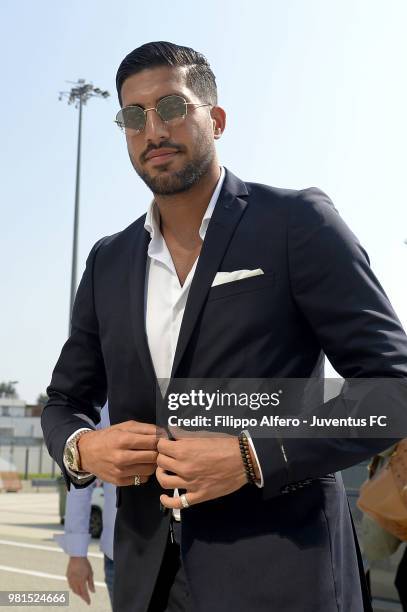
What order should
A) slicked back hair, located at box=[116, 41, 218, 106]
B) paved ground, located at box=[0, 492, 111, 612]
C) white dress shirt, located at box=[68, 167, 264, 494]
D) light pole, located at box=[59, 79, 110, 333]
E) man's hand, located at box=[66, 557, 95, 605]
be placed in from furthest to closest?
1. light pole, located at box=[59, 79, 110, 333]
2. paved ground, located at box=[0, 492, 111, 612]
3. man's hand, located at box=[66, 557, 95, 605]
4. slicked back hair, located at box=[116, 41, 218, 106]
5. white dress shirt, located at box=[68, 167, 264, 494]

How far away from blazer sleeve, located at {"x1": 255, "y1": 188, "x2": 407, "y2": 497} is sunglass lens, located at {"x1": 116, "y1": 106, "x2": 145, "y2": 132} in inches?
17.3

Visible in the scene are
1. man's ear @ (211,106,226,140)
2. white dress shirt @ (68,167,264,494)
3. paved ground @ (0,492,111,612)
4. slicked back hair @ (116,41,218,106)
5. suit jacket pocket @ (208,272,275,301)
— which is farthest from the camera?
paved ground @ (0,492,111,612)

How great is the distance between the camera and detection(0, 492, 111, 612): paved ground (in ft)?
32.5

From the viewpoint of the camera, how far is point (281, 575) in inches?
72.7

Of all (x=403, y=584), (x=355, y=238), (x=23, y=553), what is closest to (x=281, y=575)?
(x=355, y=238)

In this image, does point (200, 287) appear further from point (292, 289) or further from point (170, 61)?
point (170, 61)

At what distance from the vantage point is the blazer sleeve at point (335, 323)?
1812mm

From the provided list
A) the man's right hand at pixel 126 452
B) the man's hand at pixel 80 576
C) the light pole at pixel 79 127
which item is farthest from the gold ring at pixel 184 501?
the light pole at pixel 79 127

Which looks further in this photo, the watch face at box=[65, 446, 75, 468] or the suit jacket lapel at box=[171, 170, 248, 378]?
the watch face at box=[65, 446, 75, 468]

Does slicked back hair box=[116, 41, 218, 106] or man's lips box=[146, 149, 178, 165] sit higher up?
slicked back hair box=[116, 41, 218, 106]

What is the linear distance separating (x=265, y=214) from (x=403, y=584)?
3.26 metres

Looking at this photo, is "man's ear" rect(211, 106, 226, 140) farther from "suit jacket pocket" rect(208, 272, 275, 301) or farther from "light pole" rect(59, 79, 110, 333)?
"light pole" rect(59, 79, 110, 333)

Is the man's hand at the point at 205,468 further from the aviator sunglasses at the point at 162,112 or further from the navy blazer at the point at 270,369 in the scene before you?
the aviator sunglasses at the point at 162,112

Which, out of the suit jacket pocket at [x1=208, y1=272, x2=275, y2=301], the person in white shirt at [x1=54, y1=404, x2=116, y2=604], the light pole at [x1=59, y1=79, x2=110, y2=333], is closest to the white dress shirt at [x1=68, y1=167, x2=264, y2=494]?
Answer: the suit jacket pocket at [x1=208, y1=272, x2=275, y2=301]
